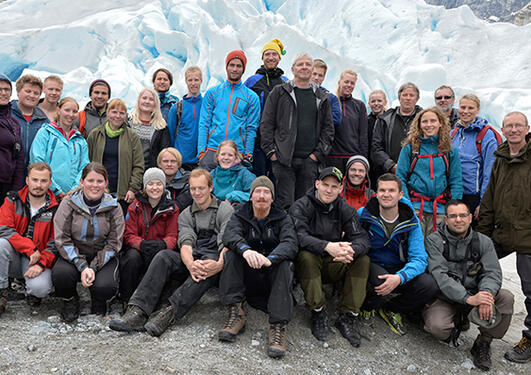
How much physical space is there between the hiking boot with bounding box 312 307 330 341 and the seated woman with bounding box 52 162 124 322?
1.78m

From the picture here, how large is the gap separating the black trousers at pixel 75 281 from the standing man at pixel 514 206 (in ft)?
11.7

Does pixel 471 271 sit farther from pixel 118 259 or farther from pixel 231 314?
pixel 118 259

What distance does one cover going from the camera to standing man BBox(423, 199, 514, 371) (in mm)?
3262

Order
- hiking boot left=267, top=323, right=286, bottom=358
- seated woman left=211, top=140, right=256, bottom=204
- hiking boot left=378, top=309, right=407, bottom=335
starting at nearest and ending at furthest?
1. hiking boot left=267, top=323, right=286, bottom=358
2. hiking boot left=378, top=309, right=407, bottom=335
3. seated woman left=211, top=140, right=256, bottom=204

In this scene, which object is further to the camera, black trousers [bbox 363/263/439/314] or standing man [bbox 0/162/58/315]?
black trousers [bbox 363/263/439/314]

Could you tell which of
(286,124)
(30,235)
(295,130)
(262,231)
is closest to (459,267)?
(262,231)

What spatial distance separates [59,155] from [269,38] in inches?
503

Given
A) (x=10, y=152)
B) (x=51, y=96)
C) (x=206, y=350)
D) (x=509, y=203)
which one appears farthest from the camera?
(x=51, y=96)

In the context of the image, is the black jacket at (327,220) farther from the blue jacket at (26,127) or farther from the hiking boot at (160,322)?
the blue jacket at (26,127)

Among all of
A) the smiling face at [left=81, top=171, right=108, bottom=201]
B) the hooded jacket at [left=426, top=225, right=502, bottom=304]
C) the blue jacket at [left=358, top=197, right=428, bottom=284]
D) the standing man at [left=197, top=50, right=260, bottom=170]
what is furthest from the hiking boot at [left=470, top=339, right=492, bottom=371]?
the smiling face at [left=81, top=171, right=108, bottom=201]

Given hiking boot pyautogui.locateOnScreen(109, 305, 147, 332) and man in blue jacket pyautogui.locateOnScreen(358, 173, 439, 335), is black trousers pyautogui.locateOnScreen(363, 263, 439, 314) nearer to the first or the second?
man in blue jacket pyautogui.locateOnScreen(358, 173, 439, 335)

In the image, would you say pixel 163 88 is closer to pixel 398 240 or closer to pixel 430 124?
pixel 430 124

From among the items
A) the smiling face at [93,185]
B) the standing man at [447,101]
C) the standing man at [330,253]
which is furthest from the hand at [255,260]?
the standing man at [447,101]

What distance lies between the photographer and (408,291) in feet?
11.4
